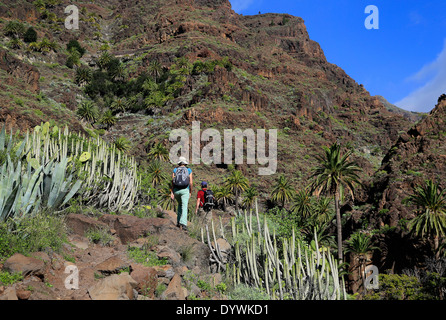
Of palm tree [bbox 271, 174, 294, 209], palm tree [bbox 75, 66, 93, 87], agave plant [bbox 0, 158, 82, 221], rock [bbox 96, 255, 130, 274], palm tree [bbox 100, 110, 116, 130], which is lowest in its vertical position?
rock [bbox 96, 255, 130, 274]

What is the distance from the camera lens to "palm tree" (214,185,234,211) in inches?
1690

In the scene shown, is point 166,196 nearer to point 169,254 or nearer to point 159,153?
point 159,153

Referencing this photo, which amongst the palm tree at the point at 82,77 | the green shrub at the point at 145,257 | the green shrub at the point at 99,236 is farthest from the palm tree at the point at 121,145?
the palm tree at the point at 82,77

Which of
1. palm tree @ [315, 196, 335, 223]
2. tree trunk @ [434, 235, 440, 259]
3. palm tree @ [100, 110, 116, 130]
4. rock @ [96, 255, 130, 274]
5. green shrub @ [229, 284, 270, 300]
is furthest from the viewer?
palm tree @ [100, 110, 116, 130]

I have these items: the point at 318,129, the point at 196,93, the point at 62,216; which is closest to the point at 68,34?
the point at 196,93

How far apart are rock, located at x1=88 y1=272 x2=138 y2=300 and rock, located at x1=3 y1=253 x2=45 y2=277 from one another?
769 millimetres

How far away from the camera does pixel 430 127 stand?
159ft

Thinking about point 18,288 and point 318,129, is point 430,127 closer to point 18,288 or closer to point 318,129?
point 318,129

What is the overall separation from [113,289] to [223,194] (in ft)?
129

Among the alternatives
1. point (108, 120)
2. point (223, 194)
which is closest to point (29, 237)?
point (223, 194)

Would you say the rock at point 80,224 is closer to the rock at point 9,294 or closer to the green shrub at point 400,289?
the rock at point 9,294

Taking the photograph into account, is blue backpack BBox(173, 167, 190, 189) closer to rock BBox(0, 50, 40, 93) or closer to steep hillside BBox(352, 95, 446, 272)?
steep hillside BBox(352, 95, 446, 272)

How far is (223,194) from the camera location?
141ft

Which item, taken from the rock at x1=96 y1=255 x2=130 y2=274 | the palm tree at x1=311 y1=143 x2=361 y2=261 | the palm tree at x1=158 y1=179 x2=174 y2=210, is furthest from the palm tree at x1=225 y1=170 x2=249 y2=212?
the rock at x1=96 y1=255 x2=130 y2=274
